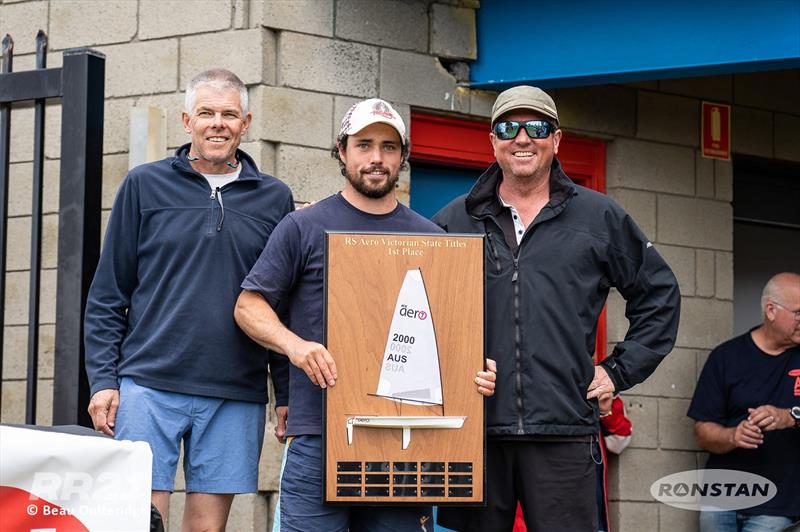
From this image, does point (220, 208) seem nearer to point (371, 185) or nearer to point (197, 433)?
point (371, 185)

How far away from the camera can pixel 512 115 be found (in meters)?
4.60

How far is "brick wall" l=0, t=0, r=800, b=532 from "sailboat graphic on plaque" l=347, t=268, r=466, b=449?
2254 mm

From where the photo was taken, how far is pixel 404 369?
161 inches

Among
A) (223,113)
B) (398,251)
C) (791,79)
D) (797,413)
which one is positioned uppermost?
(791,79)

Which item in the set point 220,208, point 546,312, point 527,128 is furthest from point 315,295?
point 527,128

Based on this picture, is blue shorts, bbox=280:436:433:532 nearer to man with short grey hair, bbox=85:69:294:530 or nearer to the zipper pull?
man with short grey hair, bbox=85:69:294:530

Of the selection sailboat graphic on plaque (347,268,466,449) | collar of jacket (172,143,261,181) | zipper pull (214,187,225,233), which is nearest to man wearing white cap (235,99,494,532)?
sailboat graphic on plaque (347,268,466,449)

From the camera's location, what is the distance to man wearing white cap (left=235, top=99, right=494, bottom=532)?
13.5 ft

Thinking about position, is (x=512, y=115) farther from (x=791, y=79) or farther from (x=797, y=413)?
(x=791, y=79)

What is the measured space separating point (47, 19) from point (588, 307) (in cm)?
376

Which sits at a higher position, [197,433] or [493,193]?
[493,193]

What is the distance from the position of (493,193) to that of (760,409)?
9.76 ft

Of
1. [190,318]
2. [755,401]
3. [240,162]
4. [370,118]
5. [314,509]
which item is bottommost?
[314,509]

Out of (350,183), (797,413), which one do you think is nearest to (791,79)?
(797,413)
